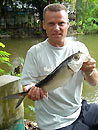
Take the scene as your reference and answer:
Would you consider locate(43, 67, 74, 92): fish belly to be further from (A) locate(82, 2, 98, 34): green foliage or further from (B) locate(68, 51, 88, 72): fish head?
(A) locate(82, 2, 98, 34): green foliage

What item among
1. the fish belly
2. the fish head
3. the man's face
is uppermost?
the man's face

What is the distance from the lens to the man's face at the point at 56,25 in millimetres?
2141

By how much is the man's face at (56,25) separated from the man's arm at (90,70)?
0.49 meters

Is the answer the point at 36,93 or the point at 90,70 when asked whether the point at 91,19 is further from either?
the point at 36,93

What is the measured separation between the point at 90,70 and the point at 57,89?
0.47m

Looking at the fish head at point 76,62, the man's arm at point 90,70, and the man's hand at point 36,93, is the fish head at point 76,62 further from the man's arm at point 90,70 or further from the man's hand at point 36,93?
the man's hand at point 36,93

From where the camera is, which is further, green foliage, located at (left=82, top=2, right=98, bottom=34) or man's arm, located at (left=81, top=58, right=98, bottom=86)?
green foliage, located at (left=82, top=2, right=98, bottom=34)

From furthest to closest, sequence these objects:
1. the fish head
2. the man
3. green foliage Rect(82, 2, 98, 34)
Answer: green foliage Rect(82, 2, 98, 34), the man, the fish head

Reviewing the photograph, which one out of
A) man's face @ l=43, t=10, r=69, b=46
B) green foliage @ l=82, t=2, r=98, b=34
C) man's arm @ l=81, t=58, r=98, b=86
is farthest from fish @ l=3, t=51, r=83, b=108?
green foliage @ l=82, t=2, r=98, b=34

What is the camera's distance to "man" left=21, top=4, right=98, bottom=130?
6.90 ft

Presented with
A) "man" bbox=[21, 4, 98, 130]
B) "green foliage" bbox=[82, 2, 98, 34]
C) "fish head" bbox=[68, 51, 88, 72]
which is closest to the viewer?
"fish head" bbox=[68, 51, 88, 72]

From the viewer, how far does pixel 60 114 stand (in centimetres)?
212

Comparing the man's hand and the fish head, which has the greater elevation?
the fish head

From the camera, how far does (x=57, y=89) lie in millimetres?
2119
